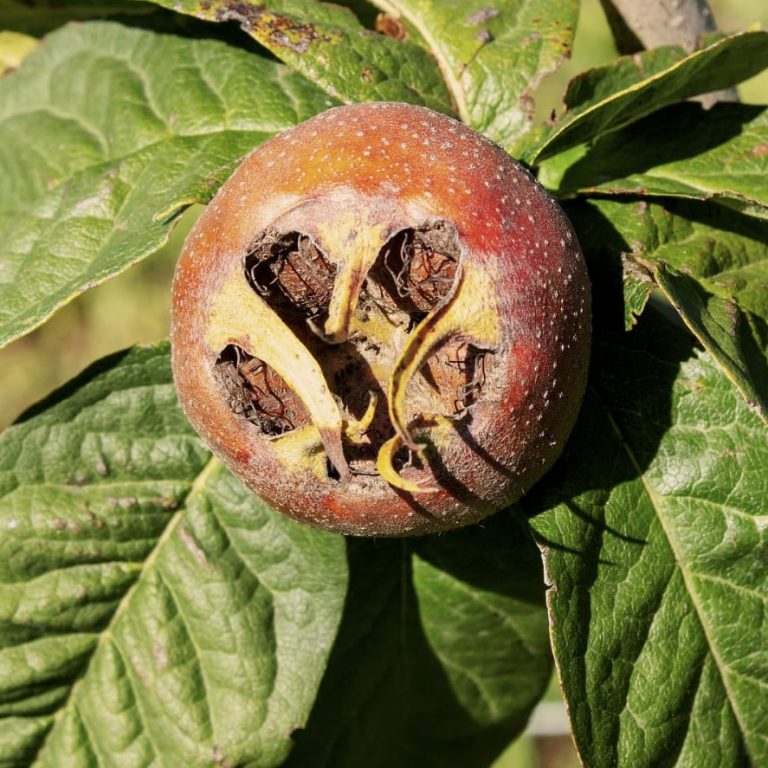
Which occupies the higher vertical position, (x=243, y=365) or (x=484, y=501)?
(x=243, y=365)

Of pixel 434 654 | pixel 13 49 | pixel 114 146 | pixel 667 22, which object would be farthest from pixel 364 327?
pixel 13 49

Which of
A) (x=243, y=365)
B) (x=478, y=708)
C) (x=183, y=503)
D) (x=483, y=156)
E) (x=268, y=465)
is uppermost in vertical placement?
(x=483, y=156)

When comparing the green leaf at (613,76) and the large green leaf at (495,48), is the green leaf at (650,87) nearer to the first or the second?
the green leaf at (613,76)

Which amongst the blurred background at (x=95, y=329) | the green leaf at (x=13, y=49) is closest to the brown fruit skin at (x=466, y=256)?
the green leaf at (x=13, y=49)

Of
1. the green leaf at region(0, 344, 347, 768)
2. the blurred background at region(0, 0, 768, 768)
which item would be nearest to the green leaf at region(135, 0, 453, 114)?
the green leaf at region(0, 344, 347, 768)

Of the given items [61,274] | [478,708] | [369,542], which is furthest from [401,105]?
[478,708]

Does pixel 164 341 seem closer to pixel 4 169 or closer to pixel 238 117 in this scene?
pixel 238 117
